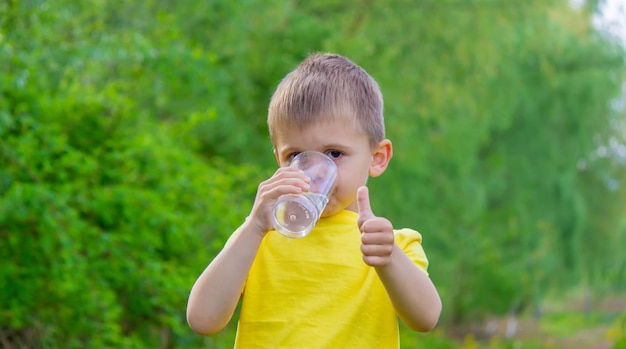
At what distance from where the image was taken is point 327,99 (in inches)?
84.6

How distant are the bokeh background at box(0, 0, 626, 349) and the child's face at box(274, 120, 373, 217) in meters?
2.36

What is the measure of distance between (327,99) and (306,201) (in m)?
0.29

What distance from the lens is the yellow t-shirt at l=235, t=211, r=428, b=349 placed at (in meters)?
2.11

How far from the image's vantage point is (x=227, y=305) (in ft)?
6.75

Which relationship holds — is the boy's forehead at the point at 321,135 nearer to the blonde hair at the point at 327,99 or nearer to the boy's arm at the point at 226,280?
the blonde hair at the point at 327,99

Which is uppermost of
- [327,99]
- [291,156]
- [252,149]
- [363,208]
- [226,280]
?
[252,149]

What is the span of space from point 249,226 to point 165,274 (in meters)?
3.17

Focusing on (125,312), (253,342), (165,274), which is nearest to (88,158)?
(165,274)

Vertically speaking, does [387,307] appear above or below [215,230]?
below

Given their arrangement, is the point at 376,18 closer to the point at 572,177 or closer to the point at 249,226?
the point at 572,177

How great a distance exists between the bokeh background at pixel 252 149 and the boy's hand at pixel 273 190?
2409 millimetres

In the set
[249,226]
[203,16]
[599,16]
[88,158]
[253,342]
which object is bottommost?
[253,342]

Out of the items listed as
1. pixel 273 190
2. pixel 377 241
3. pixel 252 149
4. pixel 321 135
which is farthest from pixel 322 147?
pixel 252 149

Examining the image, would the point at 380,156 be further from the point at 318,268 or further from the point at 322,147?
the point at 318,268
